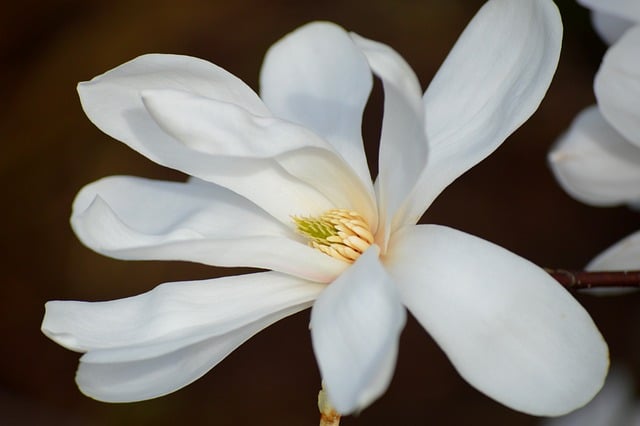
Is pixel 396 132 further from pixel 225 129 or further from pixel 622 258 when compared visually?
pixel 622 258

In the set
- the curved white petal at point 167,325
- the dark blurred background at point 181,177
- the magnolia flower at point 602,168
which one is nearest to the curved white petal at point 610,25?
the magnolia flower at point 602,168

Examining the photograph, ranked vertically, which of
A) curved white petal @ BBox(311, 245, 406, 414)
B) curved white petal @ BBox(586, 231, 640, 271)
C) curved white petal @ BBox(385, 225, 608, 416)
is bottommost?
curved white petal @ BBox(586, 231, 640, 271)

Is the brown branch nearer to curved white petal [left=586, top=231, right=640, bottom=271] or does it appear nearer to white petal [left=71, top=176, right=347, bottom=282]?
curved white petal [left=586, top=231, right=640, bottom=271]

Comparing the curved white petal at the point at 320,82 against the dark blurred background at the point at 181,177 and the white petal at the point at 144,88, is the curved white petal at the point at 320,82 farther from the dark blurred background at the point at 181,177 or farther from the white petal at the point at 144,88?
the dark blurred background at the point at 181,177

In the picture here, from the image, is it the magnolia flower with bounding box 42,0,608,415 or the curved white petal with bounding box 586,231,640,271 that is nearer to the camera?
the magnolia flower with bounding box 42,0,608,415

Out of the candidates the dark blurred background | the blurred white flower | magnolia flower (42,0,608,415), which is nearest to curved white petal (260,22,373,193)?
magnolia flower (42,0,608,415)

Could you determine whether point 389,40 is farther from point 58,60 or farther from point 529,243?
point 58,60
